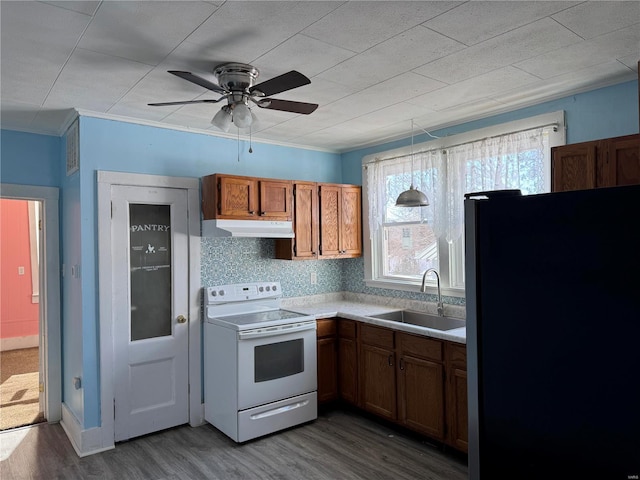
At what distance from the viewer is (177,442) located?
139 inches

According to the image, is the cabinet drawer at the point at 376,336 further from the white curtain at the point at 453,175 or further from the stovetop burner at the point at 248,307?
the white curtain at the point at 453,175

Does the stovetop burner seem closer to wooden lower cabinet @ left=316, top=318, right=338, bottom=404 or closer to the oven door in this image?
the oven door

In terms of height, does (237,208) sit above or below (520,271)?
above

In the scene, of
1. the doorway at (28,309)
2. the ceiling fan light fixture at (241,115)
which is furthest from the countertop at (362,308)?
the doorway at (28,309)

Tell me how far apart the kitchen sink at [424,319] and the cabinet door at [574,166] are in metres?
1.83

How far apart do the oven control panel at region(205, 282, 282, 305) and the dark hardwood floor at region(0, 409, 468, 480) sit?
1.07 m

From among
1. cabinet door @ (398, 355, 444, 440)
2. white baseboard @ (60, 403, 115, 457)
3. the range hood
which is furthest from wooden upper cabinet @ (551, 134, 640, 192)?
white baseboard @ (60, 403, 115, 457)

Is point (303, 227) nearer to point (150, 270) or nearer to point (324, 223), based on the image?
point (324, 223)

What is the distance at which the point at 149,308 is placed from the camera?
3686 mm

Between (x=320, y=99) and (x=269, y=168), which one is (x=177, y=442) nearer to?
(x=269, y=168)

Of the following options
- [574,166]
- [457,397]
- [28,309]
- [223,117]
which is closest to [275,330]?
[457,397]

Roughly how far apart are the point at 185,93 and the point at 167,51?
26.5 inches

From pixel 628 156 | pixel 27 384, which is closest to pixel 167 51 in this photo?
pixel 628 156

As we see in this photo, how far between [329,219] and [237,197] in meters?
1.04
